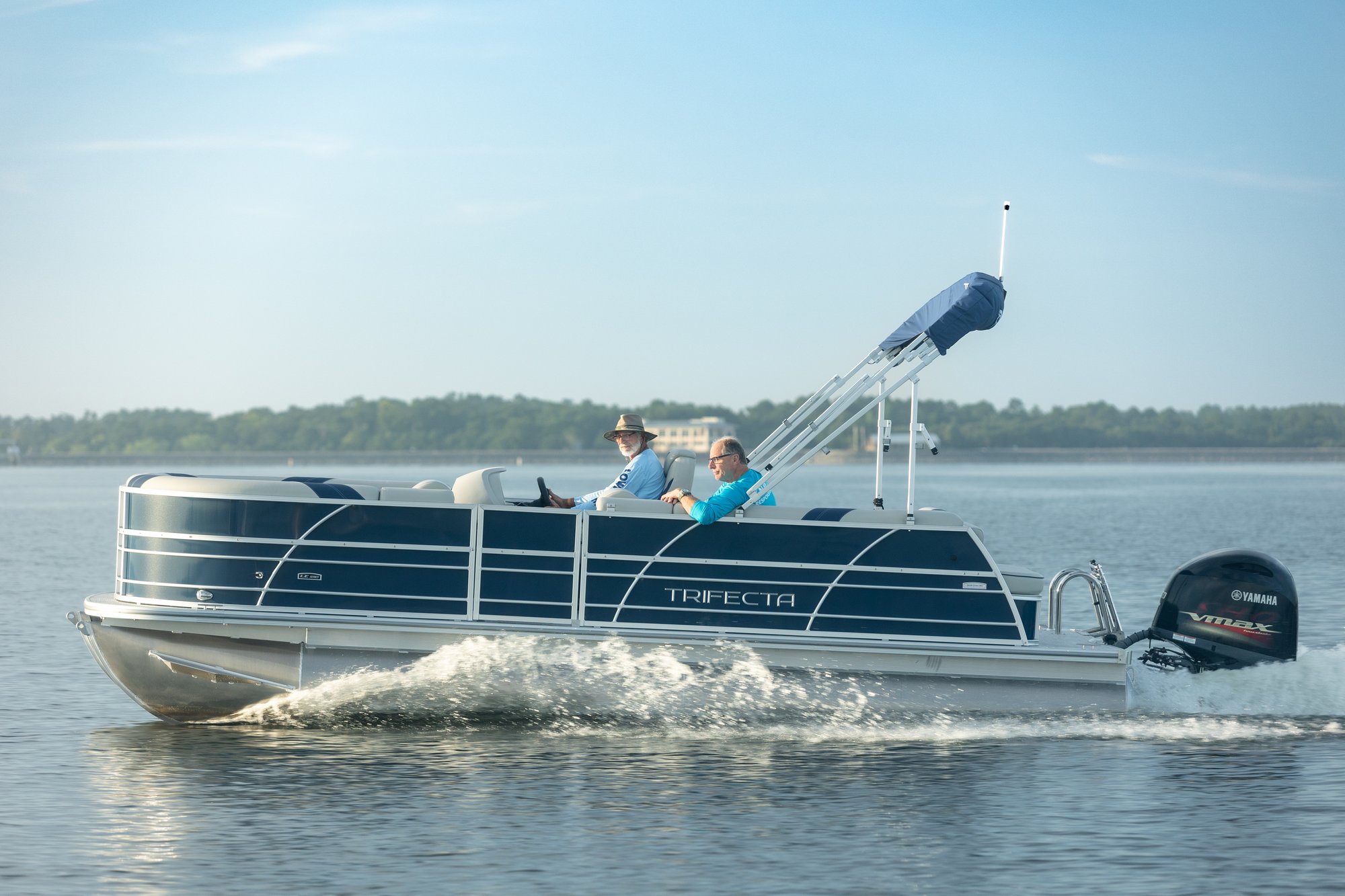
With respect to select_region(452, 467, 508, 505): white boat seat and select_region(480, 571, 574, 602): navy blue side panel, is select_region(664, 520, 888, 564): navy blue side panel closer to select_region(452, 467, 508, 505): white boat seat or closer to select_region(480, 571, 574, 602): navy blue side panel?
select_region(480, 571, 574, 602): navy blue side panel

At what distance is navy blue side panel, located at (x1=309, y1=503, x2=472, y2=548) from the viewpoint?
26.3 feet

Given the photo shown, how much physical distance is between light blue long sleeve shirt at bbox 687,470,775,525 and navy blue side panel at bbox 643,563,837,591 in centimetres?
30

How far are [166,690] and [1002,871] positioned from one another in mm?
5061

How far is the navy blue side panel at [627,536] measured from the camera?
8031mm

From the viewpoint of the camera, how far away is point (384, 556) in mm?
8047

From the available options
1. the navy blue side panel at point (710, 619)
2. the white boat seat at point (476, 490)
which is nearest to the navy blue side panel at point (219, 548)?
the white boat seat at point (476, 490)

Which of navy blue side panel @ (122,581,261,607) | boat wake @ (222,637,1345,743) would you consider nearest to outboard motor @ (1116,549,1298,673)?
boat wake @ (222,637,1345,743)

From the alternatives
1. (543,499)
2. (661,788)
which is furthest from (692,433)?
(661,788)

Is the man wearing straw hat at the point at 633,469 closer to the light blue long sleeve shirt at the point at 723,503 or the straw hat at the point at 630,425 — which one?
→ the straw hat at the point at 630,425

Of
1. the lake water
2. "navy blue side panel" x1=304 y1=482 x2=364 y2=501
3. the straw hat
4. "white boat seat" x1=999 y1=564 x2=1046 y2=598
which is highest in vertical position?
the straw hat

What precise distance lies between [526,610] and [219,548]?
1.81 metres

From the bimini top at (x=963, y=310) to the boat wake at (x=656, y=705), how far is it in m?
2.08

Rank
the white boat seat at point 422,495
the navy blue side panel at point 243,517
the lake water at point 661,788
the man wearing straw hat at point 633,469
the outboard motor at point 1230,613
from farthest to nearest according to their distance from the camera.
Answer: the man wearing straw hat at point 633,469 → the outboard motor at point 1230,613 → the white boat seat at point 422,495 → the navy blue side panel at point 243,517 → the lake water at point 661,788

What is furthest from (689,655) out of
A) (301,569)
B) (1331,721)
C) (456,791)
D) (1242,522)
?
(1242,522)
